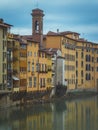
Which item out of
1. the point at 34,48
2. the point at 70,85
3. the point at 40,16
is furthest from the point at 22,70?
the point at 70,85

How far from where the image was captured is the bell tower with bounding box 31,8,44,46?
71.0 meters

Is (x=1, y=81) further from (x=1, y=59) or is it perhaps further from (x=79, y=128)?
(x=79, y=128)

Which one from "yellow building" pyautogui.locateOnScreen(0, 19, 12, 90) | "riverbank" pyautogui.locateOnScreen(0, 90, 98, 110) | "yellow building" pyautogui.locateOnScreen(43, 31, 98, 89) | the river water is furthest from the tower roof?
the river water

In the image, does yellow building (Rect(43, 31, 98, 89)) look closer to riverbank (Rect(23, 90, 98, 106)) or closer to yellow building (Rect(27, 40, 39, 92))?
riverbank (Rect(23, 90, 98, 106))

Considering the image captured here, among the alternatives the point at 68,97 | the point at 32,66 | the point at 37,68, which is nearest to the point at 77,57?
the point at 68,97

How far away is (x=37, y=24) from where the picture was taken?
71688 mm

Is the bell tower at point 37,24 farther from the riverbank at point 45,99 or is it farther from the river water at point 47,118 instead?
the river water at point 47,118

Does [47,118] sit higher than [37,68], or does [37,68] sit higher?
[37,68]

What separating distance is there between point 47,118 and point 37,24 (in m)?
30.3

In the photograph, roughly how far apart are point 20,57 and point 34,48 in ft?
17.5

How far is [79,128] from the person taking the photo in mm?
36312

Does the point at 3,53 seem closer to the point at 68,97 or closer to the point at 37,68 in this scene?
the point at 37,68

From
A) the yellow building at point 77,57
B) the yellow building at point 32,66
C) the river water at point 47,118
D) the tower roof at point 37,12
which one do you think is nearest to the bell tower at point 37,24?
the tower roof at point 37,12

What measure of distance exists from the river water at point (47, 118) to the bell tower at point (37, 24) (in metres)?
18.9
